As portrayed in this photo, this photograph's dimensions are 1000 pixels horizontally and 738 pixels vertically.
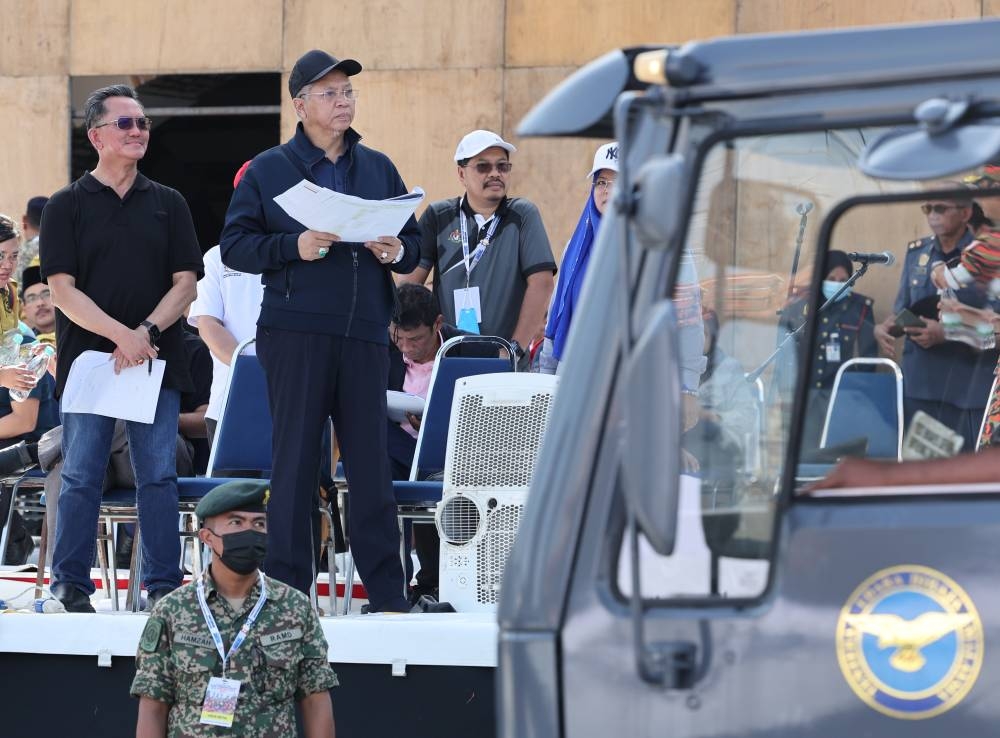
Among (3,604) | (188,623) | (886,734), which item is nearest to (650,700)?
(886,734)

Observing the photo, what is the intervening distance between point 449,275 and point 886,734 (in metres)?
5.68

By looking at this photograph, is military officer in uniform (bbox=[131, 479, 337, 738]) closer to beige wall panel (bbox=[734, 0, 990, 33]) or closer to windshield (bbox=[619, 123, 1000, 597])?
windshield (bbox=[619, 123, 1000, 597])

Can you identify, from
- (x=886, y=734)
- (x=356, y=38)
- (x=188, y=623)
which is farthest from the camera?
(x=356, y=38)

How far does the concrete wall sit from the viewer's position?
12.0m

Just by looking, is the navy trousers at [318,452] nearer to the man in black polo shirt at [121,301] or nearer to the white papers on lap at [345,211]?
the white papers on lap at [345,211]

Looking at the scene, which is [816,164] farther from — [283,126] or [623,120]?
[283,126]

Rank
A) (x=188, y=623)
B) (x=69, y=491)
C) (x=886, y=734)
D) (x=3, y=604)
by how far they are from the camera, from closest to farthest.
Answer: (x=886, y=734) < (x=188, y=623) < (x=3, y=604) < (x=69, y=491)

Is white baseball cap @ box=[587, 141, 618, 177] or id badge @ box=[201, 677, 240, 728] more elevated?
white baseball cap @ box=[587, 141, 618, 177]

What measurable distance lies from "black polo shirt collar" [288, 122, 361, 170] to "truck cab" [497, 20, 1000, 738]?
3403 mm

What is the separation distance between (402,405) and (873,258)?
4.73 meters

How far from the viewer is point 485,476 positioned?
6.39 metres

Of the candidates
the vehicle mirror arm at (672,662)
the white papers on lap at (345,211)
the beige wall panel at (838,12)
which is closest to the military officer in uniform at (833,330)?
the vehicle mirror arm at (672,662)

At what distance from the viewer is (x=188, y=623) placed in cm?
500

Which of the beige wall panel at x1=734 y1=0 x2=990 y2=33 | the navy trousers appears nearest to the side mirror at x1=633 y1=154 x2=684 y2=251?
the navy trousers
